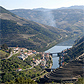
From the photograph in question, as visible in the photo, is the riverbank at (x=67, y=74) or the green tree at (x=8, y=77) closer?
the riverbank at (x=67, y=74)

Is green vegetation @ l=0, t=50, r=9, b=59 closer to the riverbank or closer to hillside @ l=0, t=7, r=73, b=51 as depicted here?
the riverbank

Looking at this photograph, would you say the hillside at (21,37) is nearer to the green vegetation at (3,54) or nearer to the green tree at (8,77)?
the green vegetation at (3,54)

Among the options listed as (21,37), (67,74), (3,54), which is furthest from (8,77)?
(21,37)

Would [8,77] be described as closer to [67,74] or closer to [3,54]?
[67,74]

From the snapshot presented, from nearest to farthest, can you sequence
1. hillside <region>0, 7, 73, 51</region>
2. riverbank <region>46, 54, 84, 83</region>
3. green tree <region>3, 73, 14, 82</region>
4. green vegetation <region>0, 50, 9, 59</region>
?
1. riverbank <region>46, 54, 84, 83</region>
2. green tree <region>3, 73, 14, 82</region>
3. green vegetation <region>0, 50, 9, 59</region>
4. hillside <region>0, 7, 73, 51</region>

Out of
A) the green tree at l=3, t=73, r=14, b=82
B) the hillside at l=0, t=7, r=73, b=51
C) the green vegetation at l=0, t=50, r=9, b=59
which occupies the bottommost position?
the green tree at l=3, t=73, r=14, b=82

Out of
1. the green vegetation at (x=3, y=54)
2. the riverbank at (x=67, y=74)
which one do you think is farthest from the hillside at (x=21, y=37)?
the riverbank at (x=67, y=74)

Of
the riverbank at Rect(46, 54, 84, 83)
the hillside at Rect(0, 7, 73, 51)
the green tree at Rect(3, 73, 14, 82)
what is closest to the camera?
the riverbank at Rect(46, 54, 84, 83)

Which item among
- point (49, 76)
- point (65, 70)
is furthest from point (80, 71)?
point (49, 76)

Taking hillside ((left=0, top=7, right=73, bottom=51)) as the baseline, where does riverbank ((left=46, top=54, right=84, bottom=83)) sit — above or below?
below

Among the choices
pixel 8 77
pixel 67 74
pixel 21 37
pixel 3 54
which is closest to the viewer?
pixel 67 74

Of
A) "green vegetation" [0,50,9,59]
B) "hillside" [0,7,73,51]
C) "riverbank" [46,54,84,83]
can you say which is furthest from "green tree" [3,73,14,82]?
"hillside" [0,7,73,51]

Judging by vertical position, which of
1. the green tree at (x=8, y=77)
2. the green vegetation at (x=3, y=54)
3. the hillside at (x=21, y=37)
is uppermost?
the hillside at (x=21, y=37)
